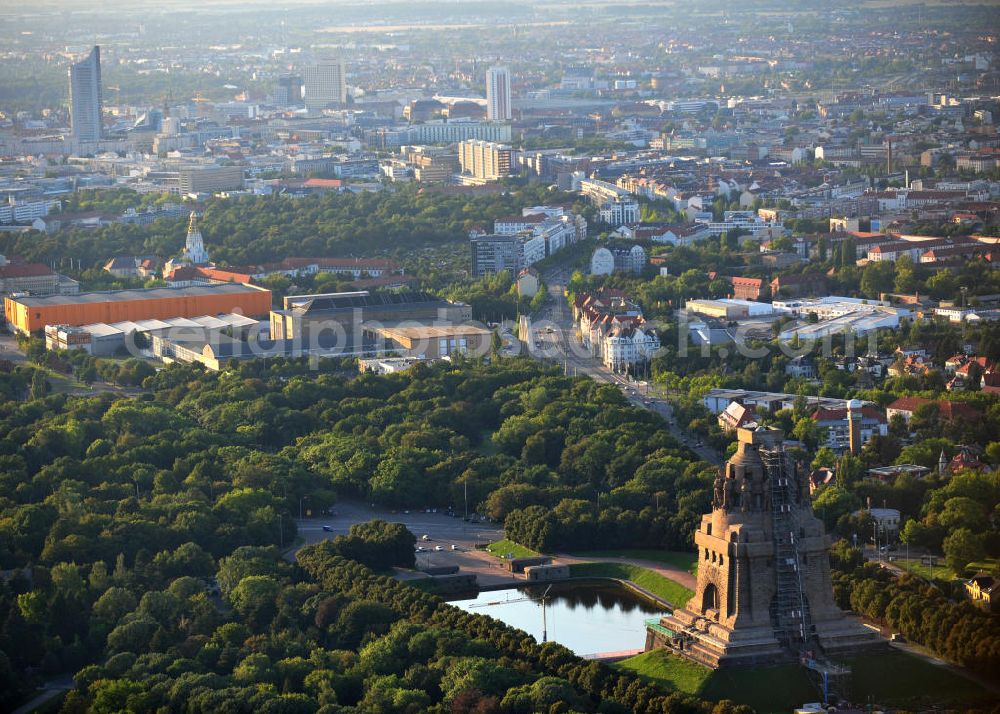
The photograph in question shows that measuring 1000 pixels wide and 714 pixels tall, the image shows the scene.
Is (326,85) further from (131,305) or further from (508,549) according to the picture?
(508,549)

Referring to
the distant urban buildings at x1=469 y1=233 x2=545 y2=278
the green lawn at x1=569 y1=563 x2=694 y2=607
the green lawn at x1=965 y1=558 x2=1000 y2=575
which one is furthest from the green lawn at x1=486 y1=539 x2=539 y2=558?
the distant urban buildings at x1=469 y1=233 x2=545 y2=278

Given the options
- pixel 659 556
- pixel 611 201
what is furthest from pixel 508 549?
pixel 611 201

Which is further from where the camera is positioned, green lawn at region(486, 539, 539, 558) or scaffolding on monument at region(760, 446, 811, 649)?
green lawn at region(486, 539, 539, 558)

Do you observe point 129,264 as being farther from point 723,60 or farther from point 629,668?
point 723,60

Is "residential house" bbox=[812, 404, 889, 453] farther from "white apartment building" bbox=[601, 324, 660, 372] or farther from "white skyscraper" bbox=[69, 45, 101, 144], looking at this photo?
"white skyscraper" bbox=[69, 45, 101, 144]

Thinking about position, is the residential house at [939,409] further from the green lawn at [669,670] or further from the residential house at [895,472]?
the green lawn at [669,670]
